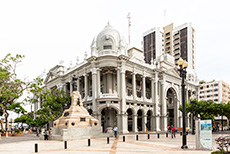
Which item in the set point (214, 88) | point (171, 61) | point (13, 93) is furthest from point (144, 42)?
point (13, 93)

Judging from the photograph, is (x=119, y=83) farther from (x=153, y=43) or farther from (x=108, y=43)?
(x=153, y=43)

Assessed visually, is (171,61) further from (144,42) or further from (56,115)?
(144,42)

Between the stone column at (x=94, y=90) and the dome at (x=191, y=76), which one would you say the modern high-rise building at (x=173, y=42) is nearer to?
the dome at (x=191, y=76)

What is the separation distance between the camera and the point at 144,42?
10962 centimetres

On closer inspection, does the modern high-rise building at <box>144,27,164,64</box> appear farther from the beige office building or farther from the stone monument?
the stone monument

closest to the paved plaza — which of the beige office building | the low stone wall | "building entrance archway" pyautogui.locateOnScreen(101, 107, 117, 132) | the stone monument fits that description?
the low stone wall

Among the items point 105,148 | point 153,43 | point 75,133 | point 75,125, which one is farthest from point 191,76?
point 105,148

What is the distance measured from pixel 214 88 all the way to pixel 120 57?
7412 cm

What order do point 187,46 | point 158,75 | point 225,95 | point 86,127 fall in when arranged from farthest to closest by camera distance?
point 225,95 → point 187,46 → point 158,75 → point 86,127

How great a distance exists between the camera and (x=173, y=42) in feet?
336

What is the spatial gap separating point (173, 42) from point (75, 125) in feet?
278

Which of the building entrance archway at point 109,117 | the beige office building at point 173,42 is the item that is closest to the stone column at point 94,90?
the building entrance archway at point 109,117

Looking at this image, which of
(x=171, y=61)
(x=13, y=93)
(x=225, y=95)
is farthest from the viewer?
(x=225, y=95)

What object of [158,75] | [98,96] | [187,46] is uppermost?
[187,46]
